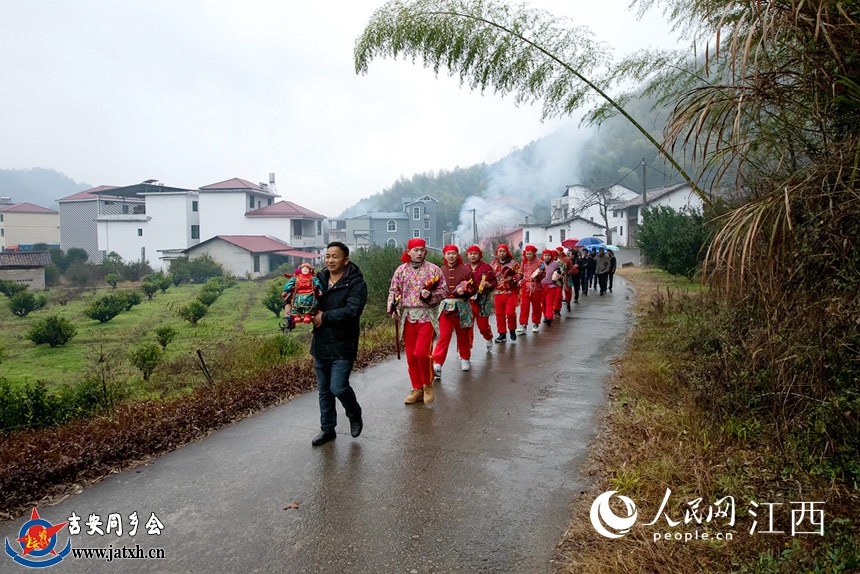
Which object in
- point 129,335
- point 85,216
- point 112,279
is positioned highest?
point 85,216

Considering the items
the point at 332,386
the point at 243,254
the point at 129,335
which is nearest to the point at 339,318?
the point at 332,386

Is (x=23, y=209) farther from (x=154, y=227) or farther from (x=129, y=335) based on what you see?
(x=129, y=335)

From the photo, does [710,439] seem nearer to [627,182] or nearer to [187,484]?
[187,484]

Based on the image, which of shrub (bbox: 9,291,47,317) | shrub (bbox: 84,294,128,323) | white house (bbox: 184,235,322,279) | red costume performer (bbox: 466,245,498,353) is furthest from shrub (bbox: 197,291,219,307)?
red costume performer (bbox: 466,245,498,353)

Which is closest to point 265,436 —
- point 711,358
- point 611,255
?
point 711,358

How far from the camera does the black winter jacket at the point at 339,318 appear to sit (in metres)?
4.90

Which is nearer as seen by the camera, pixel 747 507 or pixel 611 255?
pixel 747 507

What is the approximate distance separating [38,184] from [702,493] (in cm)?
21463

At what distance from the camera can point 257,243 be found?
4378 cm

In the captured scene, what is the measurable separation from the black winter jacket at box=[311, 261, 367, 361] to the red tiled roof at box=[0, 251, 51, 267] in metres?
35.1

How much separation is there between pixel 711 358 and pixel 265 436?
14.6 feet

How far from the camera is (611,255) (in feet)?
63.3

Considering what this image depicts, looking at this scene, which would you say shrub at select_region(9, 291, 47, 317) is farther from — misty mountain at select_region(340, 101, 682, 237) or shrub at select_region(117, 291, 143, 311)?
misty mountain at select_region(340, 101, 682, 237)

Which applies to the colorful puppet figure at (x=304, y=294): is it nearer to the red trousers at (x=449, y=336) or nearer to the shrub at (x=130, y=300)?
the red trousers at (x=449, y=336)
